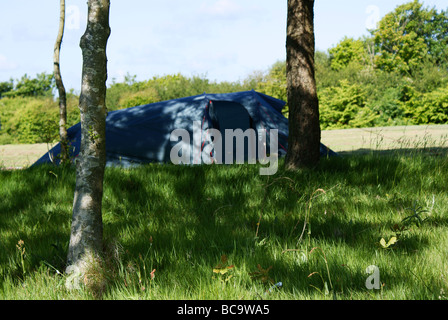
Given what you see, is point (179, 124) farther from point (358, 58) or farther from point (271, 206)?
point (358, 58)

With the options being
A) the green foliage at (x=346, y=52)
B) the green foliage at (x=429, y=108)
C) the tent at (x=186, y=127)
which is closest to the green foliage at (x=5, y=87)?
the green foliage at (x=346, y=52)

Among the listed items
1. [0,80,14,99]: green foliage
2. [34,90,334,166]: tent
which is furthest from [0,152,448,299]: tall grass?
[0,80,14,99]: green foliage

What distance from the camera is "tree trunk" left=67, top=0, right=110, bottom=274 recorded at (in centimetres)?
219

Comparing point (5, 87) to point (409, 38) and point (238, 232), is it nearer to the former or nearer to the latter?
point (409, 38)

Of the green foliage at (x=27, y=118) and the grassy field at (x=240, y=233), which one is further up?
the green foliage at (x=27, y=118)

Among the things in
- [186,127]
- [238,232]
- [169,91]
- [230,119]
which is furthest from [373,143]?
[169,91]

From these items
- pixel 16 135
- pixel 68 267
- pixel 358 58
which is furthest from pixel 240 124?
pixel 358 58

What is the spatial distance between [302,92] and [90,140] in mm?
3040

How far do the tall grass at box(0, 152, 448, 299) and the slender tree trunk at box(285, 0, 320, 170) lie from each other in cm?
31

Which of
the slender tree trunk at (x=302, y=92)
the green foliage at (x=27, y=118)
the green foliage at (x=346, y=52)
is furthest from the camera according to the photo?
the green foliage at (x=346, y=52)

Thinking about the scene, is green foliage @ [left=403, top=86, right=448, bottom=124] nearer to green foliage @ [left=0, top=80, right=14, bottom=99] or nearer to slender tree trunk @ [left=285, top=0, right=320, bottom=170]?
slender tree trunk @ [left=285, top=0, right=320, bottom=170]

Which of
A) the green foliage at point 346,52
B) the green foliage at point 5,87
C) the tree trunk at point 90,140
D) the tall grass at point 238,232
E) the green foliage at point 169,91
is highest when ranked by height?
the green foliage at point 346,52

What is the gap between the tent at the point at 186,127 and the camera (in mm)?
7316

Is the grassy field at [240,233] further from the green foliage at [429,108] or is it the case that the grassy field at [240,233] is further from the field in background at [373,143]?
the green foliage at [429,108]
